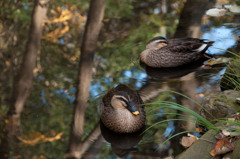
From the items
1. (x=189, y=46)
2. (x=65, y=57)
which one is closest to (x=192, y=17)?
(x=189, y=46)

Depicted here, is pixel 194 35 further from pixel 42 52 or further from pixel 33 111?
pixel 33 111

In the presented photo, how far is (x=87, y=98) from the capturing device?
584cm

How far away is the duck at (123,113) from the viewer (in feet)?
15.9

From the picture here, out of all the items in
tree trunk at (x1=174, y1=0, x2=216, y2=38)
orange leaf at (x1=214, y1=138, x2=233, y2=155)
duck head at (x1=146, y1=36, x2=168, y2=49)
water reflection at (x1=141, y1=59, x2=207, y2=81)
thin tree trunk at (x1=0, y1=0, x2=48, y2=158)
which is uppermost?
tree trunk at (x1=174, y1=0, x2=216, y2=38)

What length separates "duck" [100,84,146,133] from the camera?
191 inches

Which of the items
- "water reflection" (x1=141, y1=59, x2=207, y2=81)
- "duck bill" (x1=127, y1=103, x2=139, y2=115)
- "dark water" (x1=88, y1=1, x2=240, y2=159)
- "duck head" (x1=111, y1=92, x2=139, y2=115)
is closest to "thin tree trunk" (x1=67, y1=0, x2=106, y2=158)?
"dark water" (x1=88, y1=1, x2=240, y2=159)

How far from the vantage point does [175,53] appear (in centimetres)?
668

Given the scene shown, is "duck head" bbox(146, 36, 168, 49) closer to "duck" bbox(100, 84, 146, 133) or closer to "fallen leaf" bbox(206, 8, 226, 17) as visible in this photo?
"duck" bbox(100, 84, 146, 133)

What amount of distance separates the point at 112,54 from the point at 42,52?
5.54 feet

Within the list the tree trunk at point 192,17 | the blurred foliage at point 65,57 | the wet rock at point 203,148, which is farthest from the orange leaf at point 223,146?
the tree trunk at point 192,17

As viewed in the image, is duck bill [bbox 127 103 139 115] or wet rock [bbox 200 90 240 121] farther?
duck bill [bbox 127 103 139 115]

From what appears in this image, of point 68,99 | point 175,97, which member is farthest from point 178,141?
point 68,99

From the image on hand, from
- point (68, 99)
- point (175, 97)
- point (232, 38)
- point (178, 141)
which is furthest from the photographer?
point (232, 38)

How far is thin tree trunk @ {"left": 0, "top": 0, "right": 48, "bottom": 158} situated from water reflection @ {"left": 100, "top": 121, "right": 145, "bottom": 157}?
1441 millimetres
